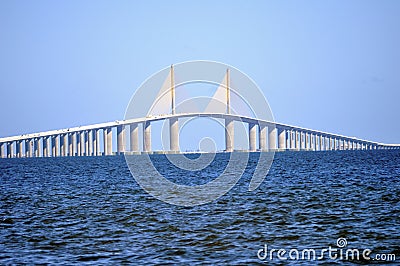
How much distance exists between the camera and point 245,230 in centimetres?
1780

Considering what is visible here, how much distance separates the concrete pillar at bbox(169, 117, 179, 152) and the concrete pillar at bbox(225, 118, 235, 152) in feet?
29.5

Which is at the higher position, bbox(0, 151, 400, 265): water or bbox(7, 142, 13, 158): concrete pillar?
bbox(7, 142, 13, 158): concrete pillar

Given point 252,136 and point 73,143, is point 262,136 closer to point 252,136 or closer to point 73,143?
point 252,136

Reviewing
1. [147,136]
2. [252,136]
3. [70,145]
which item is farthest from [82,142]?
[252,136]

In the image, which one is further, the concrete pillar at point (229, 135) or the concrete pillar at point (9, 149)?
the concrete pillar at point (9, 149)

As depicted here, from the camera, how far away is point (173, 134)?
109500 millimetres

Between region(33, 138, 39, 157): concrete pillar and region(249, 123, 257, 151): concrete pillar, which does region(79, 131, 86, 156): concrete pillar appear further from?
region(249, 123, 257, 151): concrete pillar

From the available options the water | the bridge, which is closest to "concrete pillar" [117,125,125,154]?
the bridge

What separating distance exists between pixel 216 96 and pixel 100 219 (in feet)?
343

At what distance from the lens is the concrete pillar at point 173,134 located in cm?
10806

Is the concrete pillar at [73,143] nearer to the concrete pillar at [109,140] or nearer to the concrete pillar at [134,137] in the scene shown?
the concrete pillar at [109,140]

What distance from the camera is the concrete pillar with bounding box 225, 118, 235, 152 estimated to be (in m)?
116

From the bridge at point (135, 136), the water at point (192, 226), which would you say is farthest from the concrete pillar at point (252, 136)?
the water at point (192, 226)

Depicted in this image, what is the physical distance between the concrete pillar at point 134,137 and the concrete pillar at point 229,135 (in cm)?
1481
